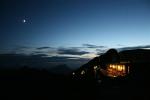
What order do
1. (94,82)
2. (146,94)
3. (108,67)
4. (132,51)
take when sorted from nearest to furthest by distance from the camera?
(146,94) < (94,82) < (108,67) < (132,51)

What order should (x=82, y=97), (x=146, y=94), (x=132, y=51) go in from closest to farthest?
(x=146, y=94)
(x=82, y=97)
(x=132, y=51)

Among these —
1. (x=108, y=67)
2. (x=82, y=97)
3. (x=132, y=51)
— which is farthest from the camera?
(x=132, y=51)

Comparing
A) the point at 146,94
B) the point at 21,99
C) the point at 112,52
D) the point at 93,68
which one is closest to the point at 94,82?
the point at 93,68

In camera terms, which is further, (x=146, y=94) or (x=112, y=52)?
(x=112, y=52)

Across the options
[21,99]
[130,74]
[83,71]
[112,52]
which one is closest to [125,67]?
[130,74]

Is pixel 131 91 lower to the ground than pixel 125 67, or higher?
lower

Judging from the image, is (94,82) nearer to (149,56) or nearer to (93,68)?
(93,68)

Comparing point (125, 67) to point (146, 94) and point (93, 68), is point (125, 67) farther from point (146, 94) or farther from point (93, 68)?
point (146, 94)

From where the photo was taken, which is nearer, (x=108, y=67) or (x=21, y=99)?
(x=108, y=67)

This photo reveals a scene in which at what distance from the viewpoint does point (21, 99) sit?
2414cm

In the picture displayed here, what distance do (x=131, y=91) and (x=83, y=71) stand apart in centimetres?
525

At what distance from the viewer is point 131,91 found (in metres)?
15.5

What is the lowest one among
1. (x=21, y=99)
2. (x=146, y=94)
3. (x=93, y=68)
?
(x=21, y=99)

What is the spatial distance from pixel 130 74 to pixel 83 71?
399cm
